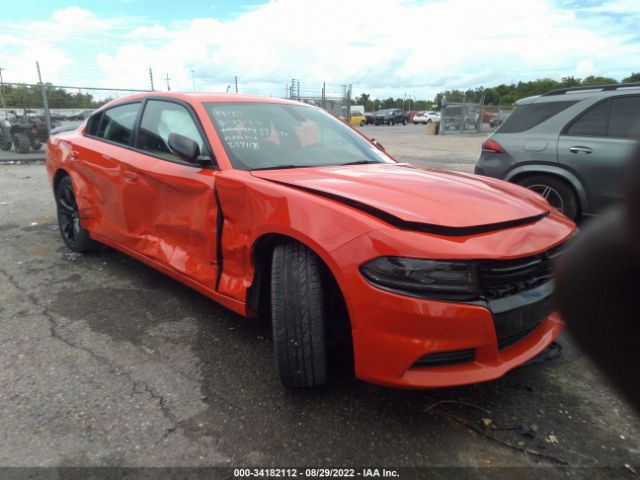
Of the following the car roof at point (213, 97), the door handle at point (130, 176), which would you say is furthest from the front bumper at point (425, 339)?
the door handle at point (130, 176)

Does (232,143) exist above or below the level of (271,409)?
above

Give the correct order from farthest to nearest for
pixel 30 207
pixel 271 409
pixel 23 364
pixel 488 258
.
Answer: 1. pixel 30 207
2. pixel 23 364
3. pixel 271 409
4. pixel 488 258

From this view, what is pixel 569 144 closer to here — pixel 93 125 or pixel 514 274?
pixel 514 274

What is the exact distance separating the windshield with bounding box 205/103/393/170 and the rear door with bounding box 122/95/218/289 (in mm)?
186

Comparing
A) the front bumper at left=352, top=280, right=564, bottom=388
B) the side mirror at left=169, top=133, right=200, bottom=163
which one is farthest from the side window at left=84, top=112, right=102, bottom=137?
the front bumper at left=352, top=280, right=564, bottom=388

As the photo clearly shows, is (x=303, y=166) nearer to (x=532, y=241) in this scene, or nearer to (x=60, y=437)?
(x=532, y=241)

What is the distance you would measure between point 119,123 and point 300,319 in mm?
2828

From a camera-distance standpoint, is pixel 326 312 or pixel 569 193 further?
pixel 569 193

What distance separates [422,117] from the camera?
157 feet

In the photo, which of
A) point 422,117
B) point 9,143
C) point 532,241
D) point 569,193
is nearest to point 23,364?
point 532,241

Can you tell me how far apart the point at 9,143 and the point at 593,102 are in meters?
14.1

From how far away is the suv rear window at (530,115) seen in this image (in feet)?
16.3

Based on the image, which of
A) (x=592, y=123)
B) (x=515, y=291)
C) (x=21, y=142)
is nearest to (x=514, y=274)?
(x=515, y=291)

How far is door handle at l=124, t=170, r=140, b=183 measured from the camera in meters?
3.38
